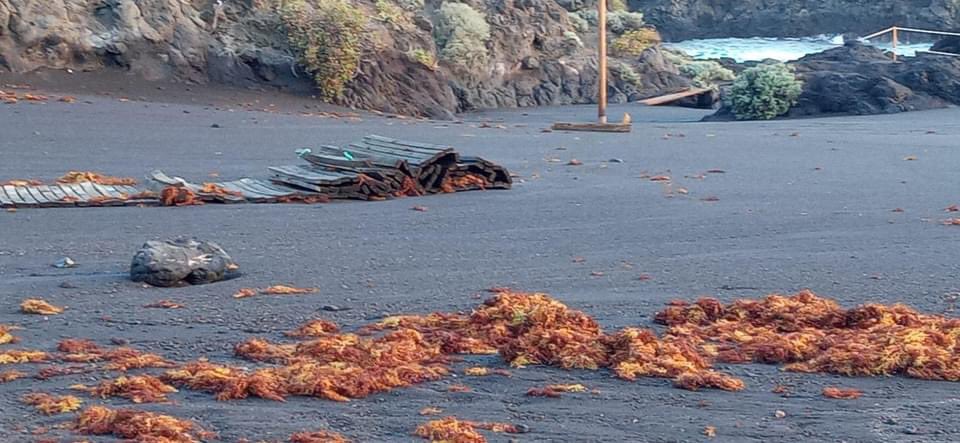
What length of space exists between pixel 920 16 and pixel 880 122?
40.5 metres

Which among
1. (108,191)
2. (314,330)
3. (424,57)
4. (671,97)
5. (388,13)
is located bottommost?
(671,97)

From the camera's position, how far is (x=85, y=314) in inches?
296

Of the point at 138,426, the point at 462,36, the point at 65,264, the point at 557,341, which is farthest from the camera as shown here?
the point at 462,36

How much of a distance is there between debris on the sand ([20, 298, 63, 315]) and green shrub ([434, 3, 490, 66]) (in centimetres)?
2620

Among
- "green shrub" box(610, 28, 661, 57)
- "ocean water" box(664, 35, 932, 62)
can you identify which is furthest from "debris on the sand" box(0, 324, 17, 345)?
"ocean water" box(664, 35, 932, 62)

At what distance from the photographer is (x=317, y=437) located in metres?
5.04

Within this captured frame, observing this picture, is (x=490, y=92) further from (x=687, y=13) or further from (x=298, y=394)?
(x=687, y=13)

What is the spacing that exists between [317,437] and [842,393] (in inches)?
89.2

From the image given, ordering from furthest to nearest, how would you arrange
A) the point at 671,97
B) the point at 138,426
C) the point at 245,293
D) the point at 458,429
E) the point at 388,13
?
the point at 671,97
the point at 388,13
the point at 245,293
the point at 458,429
the point at 138,426

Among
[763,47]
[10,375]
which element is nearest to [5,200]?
[10,375]

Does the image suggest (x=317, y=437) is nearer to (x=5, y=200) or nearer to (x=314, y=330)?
(x=314, y=330)

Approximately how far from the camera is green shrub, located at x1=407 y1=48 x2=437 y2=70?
30.0m

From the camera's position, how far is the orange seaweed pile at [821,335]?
6.19 meters

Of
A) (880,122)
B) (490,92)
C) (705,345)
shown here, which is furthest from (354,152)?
(490,92)
